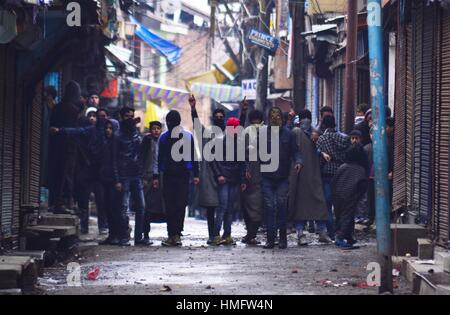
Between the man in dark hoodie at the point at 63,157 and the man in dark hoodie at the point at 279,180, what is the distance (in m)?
3.84

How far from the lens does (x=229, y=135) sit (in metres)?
16.3

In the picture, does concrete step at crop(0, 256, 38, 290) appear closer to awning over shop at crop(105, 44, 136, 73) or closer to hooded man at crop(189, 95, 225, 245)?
hooded man at crop(189, 95, 225, 245)

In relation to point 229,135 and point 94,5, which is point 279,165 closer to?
point 229,135

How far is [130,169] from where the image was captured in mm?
16406

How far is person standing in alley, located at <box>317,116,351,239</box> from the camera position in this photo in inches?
644

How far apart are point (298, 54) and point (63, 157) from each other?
9.04 metres

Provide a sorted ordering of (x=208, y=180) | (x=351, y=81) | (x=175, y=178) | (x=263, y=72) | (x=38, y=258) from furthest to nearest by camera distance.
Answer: (x=263, y=72) → (x=351, y=81) → (x=208, y=180) → (x=175, y=178) → (x=38, y=258)

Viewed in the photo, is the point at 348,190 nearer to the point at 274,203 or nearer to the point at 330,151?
the point at 274,203

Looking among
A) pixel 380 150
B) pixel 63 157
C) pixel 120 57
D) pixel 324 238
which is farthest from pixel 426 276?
pixel 120 57

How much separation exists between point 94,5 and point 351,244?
4.84 metres

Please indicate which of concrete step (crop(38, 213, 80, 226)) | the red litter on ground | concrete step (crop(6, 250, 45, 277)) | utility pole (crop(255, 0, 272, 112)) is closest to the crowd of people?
concrete step (crop(38, 213, 80, 226))

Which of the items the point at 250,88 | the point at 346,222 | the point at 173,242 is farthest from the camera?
the point at 250,88

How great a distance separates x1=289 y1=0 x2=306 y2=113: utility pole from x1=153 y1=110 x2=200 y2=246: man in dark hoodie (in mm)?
9059

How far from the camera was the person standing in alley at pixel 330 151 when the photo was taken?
16359 millimetres
